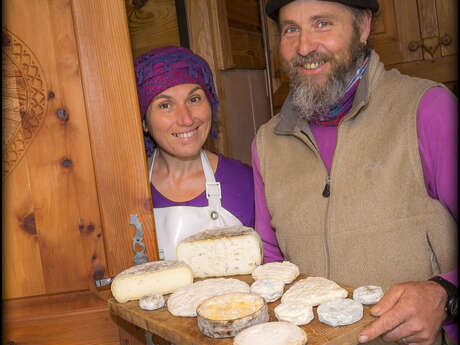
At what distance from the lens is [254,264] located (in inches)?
51.6

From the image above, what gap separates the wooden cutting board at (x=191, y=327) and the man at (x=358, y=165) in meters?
0.23

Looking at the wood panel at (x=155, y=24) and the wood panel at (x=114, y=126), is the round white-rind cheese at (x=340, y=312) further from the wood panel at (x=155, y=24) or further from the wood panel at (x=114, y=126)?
the wood panel at (x=155, y=24)

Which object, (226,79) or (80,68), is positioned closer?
(80,68)

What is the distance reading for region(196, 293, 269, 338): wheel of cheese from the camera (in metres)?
0.90

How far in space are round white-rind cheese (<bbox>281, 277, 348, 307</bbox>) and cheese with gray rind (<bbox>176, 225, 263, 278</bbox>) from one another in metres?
0.22

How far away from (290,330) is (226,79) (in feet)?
6.69

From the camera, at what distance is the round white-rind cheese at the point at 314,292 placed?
1009mm

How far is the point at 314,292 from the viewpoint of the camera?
1.04 meters

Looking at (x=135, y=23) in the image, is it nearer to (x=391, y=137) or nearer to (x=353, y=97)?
(x=353, y=97)

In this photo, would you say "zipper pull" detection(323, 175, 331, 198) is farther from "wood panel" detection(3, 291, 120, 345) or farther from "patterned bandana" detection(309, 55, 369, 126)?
"wood panel" detection(3, 291, 120, 345)

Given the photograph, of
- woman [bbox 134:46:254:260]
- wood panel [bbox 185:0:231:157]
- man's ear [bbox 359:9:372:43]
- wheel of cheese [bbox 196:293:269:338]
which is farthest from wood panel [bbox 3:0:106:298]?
wood panel [bbox 185:0:231:157]

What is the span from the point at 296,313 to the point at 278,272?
257 millimetres

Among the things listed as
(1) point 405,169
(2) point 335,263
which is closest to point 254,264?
(2) point 335,263

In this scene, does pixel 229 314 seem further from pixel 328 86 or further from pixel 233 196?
pixel 233 196
